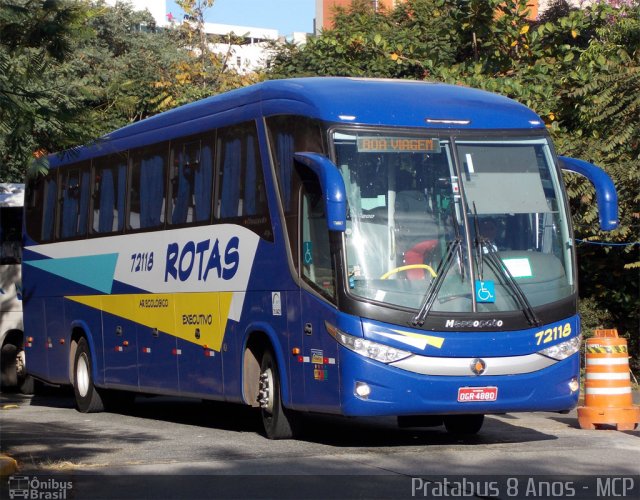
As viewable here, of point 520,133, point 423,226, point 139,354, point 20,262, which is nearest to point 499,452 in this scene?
point 423,226

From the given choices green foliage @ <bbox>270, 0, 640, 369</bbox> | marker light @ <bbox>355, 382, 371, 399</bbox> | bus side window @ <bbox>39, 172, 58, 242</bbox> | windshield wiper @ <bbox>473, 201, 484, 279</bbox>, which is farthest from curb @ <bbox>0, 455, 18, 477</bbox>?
green foliage @ <bbox>270, 0, 640, 369</bbox>

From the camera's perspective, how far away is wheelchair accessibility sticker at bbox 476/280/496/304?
11.6 metres

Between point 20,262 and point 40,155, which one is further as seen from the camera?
point 20,262

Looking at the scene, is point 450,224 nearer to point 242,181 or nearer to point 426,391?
point 426,391

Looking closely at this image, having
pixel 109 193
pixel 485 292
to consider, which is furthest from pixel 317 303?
pixel 109 193

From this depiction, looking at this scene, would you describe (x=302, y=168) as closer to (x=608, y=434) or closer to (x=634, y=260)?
(x=608, y=434)

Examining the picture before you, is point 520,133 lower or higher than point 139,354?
higher

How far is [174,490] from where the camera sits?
365 inches

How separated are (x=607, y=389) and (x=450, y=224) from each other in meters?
3.17

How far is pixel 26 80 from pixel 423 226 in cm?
413

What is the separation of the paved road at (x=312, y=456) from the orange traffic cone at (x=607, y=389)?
0.20 m

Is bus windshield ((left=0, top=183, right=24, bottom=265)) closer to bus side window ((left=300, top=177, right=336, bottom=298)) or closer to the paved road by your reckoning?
the paved road

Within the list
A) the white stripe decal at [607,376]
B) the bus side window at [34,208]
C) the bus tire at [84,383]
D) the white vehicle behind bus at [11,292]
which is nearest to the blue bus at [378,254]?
the white stripe decal at [607,376]

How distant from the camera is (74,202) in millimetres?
18531
